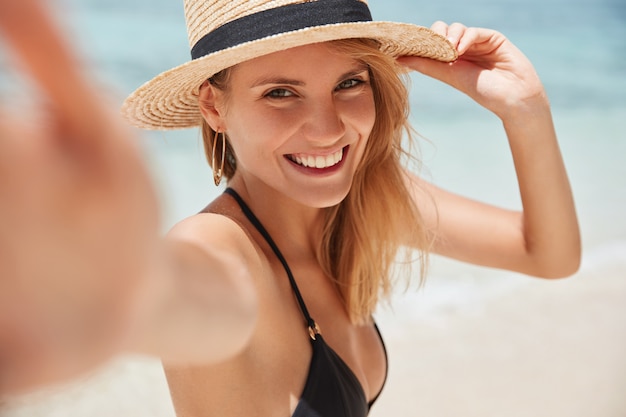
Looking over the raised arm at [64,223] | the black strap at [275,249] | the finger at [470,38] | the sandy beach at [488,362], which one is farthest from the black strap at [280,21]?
the sandy beach at [488,362]

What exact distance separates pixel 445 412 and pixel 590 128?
286 inches

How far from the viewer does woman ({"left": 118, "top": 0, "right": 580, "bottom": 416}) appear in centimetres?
176

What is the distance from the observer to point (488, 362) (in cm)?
462

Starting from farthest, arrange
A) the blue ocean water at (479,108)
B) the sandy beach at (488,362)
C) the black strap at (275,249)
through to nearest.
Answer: the blue ocean water at (479,108)
the sandy beach at (488,362)
the black strap at (275,249)

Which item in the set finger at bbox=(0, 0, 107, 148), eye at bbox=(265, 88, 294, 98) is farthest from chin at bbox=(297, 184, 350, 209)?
finger at bbox=(0, 0, 107, 148)

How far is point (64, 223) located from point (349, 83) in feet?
5.02

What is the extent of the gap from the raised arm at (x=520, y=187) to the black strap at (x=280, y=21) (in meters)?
0.46

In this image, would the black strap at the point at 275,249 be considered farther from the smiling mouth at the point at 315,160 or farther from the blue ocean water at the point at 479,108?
the blue ocean water at the point at 479,108

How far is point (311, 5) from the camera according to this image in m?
1.77

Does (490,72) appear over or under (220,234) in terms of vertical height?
over

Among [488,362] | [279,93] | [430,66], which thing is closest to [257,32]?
[279,93]

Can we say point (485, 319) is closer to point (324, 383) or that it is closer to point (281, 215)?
point (281, 215)

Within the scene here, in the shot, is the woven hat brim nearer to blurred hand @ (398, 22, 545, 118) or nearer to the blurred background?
blurred hand @ (398, 22, 545, 118)

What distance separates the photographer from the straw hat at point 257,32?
172 cm
